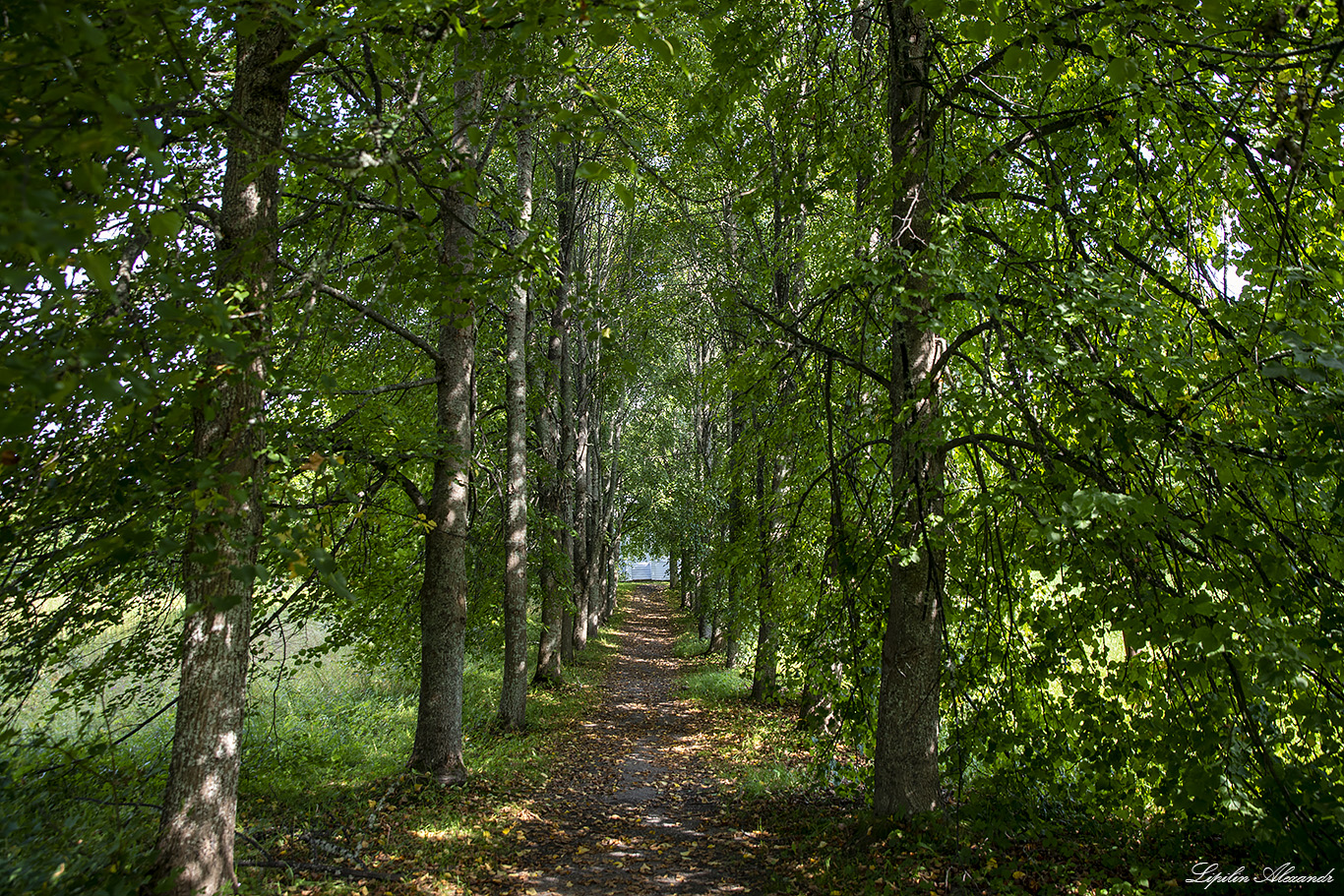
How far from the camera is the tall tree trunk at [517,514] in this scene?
33.2 ft

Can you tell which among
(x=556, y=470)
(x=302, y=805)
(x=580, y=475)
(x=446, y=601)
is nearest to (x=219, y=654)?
(x=302, y=805)

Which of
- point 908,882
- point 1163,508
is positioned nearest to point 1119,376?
point 1163,508

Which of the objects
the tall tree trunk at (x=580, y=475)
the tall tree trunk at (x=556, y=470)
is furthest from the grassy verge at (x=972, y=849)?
the tall tree trunk at (x=580, y=475)

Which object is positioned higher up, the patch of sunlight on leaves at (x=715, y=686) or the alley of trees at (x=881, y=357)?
the alley of trees at (x=881, y=357)

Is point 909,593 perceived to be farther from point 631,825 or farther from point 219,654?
point 219,654

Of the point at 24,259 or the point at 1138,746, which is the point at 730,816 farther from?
the point at 24,259

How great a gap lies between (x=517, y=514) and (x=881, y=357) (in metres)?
6.15

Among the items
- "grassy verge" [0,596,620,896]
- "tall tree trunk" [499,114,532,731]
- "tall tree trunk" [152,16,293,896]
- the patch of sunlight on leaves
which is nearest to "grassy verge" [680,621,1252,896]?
"grassy verge" [0,596,620,896]

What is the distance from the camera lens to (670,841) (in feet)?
21.4

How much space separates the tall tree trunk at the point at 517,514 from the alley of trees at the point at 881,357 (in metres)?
2.84

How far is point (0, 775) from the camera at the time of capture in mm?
3881

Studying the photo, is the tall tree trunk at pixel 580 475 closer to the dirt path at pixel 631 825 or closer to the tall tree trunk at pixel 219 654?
the dirt path at pixel 631 825

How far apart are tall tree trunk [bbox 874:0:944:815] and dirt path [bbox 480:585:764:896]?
146 centimetres

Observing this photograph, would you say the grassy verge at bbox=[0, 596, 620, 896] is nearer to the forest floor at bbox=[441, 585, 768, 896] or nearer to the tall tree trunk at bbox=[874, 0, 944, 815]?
the forest floor at bbox=[441, 585, 768, 896]
